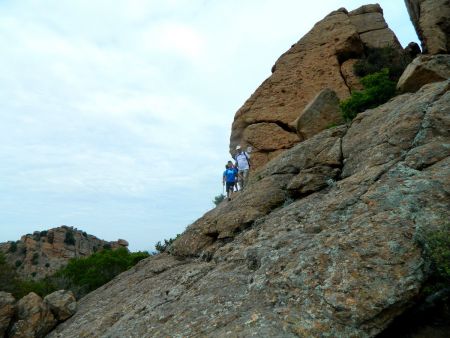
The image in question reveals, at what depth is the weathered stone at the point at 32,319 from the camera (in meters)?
11.7

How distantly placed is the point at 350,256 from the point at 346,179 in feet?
11.0

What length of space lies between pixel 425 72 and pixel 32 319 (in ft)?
51.0

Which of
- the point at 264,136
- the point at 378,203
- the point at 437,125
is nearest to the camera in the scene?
the point at 378,203

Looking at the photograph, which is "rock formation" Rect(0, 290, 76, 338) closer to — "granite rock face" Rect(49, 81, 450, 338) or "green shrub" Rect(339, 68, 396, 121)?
"granite rock face" Rect(49, 81, 450, 338)

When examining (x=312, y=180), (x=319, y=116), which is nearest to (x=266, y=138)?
(x=319, y=116)

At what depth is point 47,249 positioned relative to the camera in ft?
249

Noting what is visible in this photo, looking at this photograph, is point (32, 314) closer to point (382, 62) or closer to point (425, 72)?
point (425, 72)

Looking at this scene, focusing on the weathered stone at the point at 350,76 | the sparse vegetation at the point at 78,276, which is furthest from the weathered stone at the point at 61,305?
the weathered stone at the point at 350,76

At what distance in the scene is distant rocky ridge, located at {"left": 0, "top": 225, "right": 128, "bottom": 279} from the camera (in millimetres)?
69500

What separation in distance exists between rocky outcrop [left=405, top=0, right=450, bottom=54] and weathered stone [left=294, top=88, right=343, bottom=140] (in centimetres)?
518

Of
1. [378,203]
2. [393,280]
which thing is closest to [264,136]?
[378,203]

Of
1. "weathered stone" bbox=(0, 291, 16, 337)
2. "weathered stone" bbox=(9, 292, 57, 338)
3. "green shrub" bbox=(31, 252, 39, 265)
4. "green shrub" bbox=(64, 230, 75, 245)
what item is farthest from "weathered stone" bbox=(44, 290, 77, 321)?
"green shrub" bbox=(64, 230, 75, 245)

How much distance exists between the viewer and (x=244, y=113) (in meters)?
26.3

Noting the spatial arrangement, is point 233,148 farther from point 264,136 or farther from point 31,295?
point 31,295
